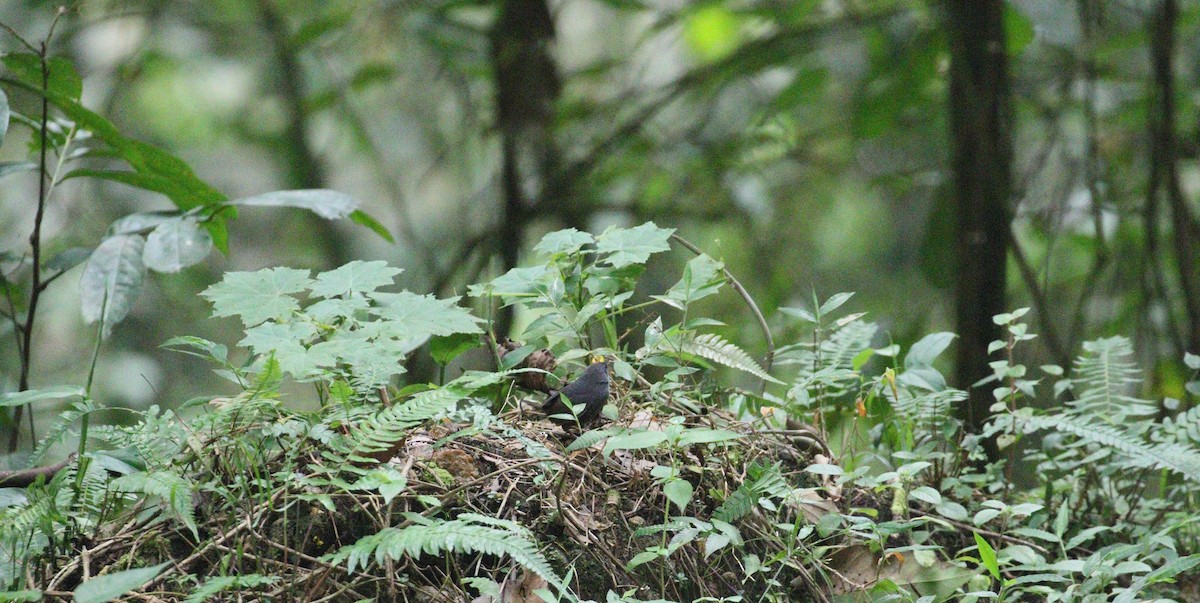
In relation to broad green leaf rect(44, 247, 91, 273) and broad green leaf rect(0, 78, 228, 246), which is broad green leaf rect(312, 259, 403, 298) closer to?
broad green leaf rect(0, 78, 228, 246)

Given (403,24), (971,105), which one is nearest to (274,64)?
(403,24)

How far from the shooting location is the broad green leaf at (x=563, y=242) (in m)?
1.17

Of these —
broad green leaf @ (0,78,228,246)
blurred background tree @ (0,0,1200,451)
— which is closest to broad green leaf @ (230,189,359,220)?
broad green leaf @ (0,78,228,246)

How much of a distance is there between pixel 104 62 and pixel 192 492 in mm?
2688

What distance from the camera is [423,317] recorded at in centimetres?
101

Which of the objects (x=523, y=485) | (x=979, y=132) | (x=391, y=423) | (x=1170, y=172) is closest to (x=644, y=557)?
(x=523, y=485)

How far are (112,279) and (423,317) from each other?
27.1 inches

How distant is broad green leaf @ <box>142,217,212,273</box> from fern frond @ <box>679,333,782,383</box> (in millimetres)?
812

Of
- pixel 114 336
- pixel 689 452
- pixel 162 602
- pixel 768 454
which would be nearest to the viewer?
pixel 162 602

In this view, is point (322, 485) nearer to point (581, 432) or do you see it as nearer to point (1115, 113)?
point (581, 432)

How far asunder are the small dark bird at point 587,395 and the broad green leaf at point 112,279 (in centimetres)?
71

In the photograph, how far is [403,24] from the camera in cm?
323

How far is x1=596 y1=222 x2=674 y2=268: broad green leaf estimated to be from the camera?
1123 mm

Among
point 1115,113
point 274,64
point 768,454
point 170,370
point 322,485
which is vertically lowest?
point 170,370
